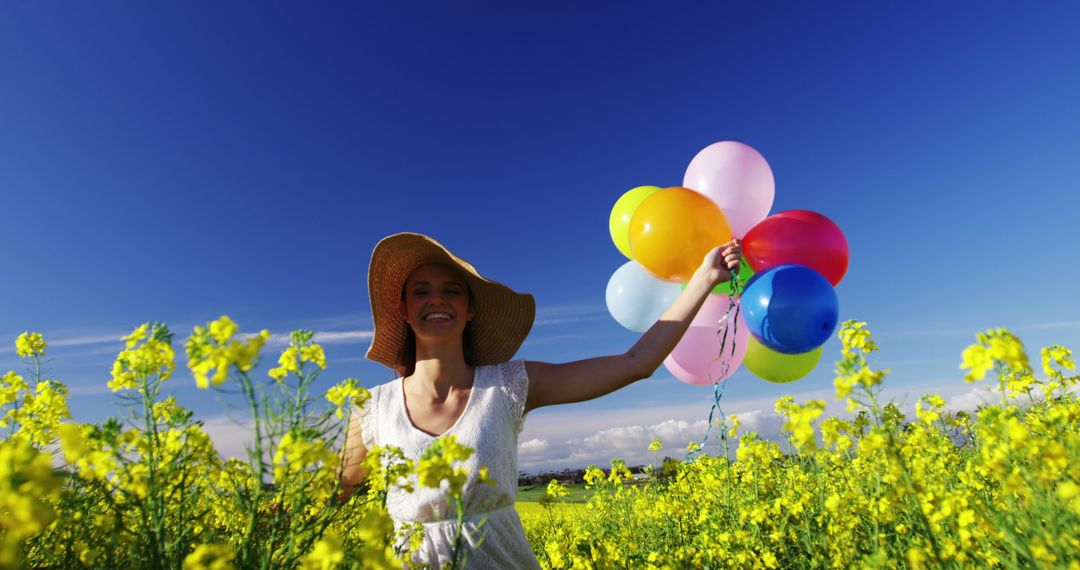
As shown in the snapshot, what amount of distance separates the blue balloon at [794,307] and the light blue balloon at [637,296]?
2.60 feet

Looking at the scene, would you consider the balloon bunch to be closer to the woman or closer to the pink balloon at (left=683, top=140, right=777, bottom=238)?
the pink balloon at (left=683, top=140, right=777, bottom=238)

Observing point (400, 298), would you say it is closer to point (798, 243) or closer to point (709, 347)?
point (709, 347)

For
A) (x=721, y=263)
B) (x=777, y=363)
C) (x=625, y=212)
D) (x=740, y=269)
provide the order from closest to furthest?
(x=721, y=263) < (x=740, y=269) < (x=777, y=363) < (x=625, y=212)

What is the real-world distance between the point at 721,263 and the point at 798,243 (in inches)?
19.0

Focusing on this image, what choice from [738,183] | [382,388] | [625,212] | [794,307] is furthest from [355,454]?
[738,183]

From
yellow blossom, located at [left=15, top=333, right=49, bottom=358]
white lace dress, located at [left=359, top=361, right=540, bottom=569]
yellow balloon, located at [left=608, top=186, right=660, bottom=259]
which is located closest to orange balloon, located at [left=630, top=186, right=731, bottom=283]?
yellow balloon, located at [left=608, top=186, right=660, bottom=259]

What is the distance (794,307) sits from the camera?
238 centimetres

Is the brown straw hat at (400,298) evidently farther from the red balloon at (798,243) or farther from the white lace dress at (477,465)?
the red balloon at (798,243)

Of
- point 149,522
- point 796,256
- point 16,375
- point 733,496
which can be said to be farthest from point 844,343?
point 16,375

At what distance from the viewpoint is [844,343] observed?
192cm

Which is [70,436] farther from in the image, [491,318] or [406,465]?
[491,318]

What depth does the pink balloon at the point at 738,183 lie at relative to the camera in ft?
10.2

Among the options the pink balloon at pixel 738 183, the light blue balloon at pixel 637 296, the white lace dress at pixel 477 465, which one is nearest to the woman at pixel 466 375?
the white lace dress at pixel 477 465

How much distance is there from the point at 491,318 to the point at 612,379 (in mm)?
737
